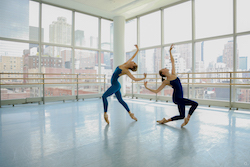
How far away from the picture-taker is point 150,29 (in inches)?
306

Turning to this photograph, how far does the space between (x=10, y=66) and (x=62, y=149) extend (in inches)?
211

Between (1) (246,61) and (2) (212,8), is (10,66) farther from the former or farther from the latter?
(1) (246,61)

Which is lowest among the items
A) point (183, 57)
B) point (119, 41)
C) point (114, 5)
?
point (183, 57)

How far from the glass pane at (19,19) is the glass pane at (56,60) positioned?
0.69 m

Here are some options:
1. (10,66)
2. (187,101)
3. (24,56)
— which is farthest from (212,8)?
(10,66)

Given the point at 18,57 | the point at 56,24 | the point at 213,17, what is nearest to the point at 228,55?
the point at 213,17

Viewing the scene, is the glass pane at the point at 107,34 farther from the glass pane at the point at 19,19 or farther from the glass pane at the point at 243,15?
the glass pane at the point at 243,15

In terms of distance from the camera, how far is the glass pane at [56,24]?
6754 millimetres

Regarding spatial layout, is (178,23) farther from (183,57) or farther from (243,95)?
(243,95)

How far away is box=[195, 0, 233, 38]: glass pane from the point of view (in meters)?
5.47

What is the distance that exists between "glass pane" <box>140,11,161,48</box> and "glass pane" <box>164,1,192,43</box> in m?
0.37

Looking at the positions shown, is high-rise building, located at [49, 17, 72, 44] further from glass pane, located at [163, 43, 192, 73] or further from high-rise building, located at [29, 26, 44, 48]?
glass pane, located at [163, 43, 192, 73]

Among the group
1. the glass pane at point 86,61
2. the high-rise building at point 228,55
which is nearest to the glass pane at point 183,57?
the high-rise building at point 228,55

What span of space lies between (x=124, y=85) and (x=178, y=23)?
363 cm
